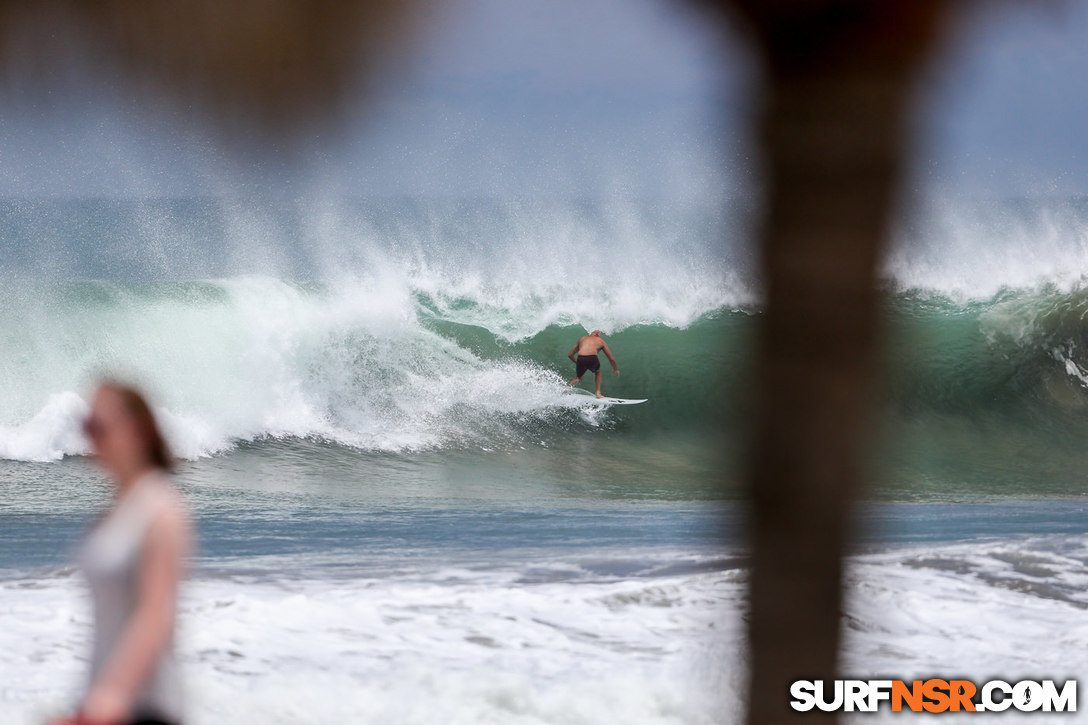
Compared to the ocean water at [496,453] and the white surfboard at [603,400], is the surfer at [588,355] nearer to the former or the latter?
the white surfboard at [603,400]

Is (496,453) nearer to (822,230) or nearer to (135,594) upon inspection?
(135,594)

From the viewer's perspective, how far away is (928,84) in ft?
4.32

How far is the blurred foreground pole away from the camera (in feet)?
4.23

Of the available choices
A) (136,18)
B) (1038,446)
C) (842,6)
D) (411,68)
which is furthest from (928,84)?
(1038,446)

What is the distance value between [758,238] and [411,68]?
1.45 feet

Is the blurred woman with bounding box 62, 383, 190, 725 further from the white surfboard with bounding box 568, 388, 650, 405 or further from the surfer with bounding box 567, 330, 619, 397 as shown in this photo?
the white surfboard with bounding box 568, 388, 650, 405

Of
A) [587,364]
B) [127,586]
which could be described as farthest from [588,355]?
[127,586]

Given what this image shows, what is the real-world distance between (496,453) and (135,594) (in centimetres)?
1195

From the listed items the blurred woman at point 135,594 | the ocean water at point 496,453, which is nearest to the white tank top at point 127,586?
the blurred woman at point 135,594

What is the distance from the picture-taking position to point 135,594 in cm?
180

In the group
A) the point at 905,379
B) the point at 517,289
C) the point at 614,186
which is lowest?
the point at 905,379

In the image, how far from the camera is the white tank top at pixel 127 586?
1.81m

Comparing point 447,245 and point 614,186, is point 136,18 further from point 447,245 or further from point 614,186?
point 614,186

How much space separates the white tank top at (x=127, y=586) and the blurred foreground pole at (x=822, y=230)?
1.02m
